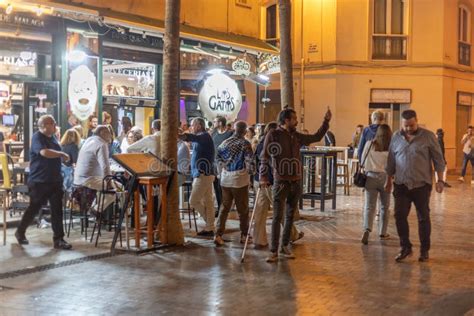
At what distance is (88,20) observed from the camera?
1388 cm

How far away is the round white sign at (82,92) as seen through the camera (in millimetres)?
14117

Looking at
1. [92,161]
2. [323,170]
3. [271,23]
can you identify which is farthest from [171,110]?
[271,23]

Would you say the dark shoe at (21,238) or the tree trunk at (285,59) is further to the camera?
the tree trunk at (285,59)

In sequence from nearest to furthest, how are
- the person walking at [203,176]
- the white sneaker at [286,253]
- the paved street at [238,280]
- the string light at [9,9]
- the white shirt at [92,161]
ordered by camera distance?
1. the paved street at [238,280]
2. the white sneaker at [286,253]
3. the white shirt at [92,161]
4. the person walking at [203,176]
5. the string light at [9,9]

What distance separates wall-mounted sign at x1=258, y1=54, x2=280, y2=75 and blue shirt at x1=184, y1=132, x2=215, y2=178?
289 inches

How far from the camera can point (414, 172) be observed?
30.0 feet

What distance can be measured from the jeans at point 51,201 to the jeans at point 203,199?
2.16m

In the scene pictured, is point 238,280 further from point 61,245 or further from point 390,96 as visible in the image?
point 390,96

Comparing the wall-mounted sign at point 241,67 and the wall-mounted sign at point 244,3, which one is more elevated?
the wall-mounted sign at point 244,3

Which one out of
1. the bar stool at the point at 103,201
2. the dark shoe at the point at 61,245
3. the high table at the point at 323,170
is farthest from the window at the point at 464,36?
the dark shoe at the point at 61,245

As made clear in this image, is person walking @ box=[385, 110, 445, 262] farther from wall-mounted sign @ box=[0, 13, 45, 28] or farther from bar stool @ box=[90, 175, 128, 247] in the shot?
wall-mounted sign @ box=[0, 13, 45, 28]

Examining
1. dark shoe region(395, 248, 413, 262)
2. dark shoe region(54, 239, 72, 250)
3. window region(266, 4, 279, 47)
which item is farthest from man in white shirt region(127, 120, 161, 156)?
window region(266, 4, 279, 47)

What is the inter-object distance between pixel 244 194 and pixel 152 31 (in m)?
6.04

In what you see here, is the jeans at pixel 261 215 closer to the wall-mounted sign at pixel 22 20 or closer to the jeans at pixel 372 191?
the jeans at pixel 372 191
